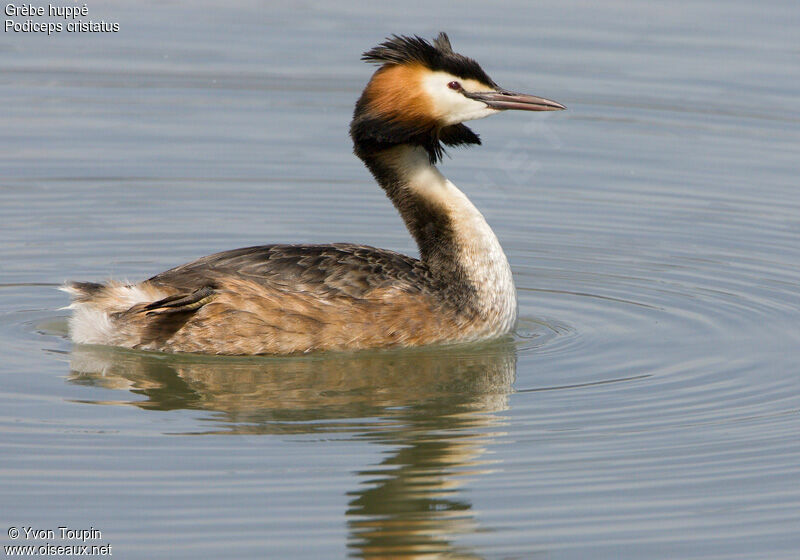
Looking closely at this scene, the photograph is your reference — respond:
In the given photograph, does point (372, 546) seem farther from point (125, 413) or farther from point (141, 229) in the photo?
point (141, 229)

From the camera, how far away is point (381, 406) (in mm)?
8781

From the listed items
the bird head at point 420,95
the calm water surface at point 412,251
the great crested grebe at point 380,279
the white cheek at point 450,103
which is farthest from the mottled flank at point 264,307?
the white cheek at point 450,103

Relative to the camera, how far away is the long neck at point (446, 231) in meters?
10.1

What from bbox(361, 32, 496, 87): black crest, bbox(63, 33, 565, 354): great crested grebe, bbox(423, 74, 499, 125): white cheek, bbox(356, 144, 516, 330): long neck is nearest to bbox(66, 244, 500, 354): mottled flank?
bbox(63, 33, 565, 354): great crested grebe

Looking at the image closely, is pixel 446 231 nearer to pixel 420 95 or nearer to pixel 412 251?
pixel 420 95

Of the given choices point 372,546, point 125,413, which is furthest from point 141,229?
point 372,546

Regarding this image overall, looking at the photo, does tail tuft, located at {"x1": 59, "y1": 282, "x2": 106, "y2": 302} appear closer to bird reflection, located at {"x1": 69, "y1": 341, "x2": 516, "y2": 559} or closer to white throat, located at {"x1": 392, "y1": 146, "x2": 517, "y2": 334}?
bird reflection, located at {"x1": 69, "y1": 341, "x2": 516, "y2": 559}

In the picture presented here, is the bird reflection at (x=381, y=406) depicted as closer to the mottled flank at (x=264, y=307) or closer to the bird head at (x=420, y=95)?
the mottled flank at (x=264, y=307)

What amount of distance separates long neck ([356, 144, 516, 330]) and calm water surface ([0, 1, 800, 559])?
35 cm

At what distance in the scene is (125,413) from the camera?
338 inches

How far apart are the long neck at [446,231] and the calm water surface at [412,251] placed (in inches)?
13.9

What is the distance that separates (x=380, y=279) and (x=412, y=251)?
2370mm

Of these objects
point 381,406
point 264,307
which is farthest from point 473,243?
point 381,406

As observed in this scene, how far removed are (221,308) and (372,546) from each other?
287 cm
